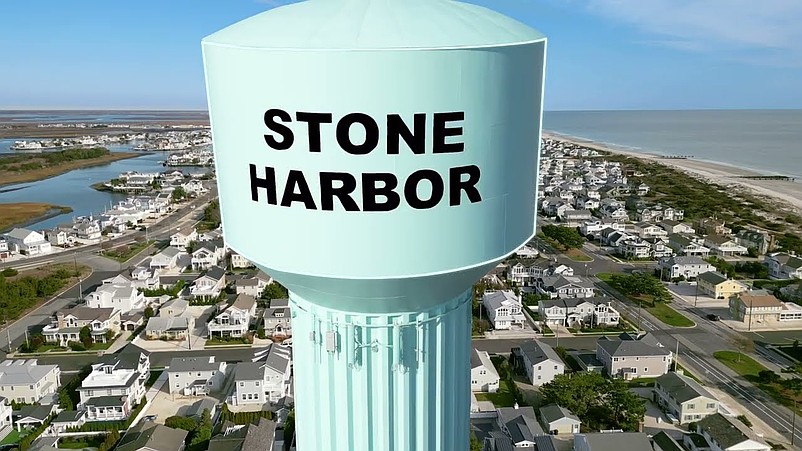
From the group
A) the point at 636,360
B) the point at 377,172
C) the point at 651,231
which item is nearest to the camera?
the point at 377,172

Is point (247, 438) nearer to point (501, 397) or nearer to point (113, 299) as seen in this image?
point (501, 397)

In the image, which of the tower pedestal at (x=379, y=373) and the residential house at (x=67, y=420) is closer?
the tower pedestal at (x=379, y=373)

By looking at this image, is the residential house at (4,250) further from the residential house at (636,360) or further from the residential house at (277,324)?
the residential house at (636,360)

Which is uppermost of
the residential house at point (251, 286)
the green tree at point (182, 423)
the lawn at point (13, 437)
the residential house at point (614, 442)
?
the residential house at point (614, 442)

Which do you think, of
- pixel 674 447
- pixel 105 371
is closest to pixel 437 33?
pixel 674 447

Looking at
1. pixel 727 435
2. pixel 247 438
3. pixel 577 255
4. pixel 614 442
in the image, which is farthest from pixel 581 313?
pixel 247 438

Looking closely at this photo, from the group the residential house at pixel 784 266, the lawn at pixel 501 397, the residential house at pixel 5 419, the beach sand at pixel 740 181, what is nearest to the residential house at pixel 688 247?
the residential house at pixel 784 266
